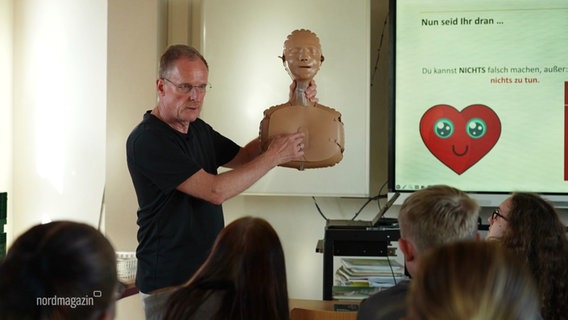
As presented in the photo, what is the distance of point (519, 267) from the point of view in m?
1.02

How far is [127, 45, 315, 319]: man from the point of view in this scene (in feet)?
7.08

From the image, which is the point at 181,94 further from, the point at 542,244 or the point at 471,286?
the point at 471,286

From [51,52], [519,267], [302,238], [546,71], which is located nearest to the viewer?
[519,267]

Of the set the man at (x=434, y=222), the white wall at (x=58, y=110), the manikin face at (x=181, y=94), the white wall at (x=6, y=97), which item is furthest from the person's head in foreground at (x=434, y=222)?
the white wall at (x=6, y=97)

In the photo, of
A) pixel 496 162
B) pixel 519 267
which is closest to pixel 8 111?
pixel 496 162

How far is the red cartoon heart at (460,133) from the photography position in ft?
10.9

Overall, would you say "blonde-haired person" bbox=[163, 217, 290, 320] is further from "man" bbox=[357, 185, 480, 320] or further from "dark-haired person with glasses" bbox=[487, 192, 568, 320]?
"dark-haired person with glasses" bbox=[487, 192, 568, 320]

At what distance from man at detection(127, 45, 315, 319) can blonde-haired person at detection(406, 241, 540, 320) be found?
1.23m

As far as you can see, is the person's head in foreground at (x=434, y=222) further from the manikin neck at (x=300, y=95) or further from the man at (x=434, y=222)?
the manikin neck at (x=300, y=95)

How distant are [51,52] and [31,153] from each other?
578mm

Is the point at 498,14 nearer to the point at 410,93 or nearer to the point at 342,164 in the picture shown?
the point at 410,93

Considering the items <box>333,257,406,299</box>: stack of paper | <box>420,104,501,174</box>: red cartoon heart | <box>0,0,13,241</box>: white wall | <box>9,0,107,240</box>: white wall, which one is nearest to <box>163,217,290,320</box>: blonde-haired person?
<box>333,257,406,299</box>: stack of paper

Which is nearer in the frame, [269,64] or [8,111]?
[269,64]

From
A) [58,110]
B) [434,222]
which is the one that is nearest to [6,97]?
[58,110]
